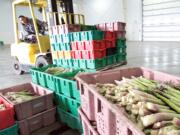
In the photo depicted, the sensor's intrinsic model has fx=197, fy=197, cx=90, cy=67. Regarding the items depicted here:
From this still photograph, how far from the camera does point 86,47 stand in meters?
4.80

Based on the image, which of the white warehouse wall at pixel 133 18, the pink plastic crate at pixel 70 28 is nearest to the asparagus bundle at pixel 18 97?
the pink plastic crate at pixel 70 28

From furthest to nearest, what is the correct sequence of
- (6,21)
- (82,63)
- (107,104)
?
(6,21) < (82,63) < (107,104)

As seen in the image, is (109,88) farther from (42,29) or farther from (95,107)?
(42,29)

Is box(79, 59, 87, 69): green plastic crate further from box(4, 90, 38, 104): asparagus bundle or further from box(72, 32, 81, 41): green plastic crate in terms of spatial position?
box(4, 90, 38, 104): asparagus bundle

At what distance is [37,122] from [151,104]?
2.27m

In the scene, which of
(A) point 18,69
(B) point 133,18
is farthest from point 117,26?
(B) point 133,18

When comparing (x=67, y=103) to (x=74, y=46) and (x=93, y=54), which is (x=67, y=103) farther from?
(x=74, y=46)

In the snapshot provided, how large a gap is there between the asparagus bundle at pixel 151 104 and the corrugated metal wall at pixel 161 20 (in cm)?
1211

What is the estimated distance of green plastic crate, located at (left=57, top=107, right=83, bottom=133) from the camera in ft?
10.1

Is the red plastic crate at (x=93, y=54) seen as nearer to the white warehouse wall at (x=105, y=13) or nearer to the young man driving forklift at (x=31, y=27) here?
the young man driving forklift at (x=31, y=27)

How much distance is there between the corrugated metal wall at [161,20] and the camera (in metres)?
12.7

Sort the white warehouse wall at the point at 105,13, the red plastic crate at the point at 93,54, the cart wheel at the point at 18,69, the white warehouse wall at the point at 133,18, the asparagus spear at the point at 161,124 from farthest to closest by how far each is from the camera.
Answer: the white warehouse wall at the point at 105,13
the white warehouse wall at the point at 133,18
the cart wheel at the point at 18,69
the red plastic crate at the point at 93,54
the asparagus spear at the point at 161,124

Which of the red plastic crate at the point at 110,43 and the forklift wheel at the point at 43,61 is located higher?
the red plastic crate at the point at 110,43

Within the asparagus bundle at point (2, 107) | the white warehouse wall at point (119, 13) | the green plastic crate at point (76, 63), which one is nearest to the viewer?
the asparagus bundle at point (2, 107)
